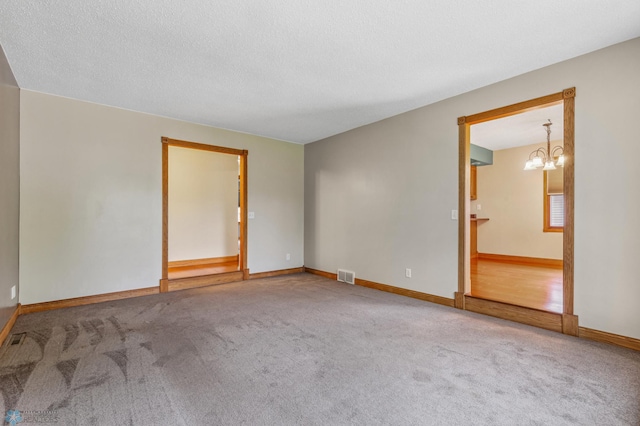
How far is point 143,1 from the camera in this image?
2.10 m

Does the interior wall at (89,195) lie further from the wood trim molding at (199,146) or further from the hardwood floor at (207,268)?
the hardwood floor at (207,268)

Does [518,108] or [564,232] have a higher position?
[518,108]

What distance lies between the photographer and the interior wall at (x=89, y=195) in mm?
3654

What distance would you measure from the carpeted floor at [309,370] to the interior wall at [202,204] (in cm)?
309

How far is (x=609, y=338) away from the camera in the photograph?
268cm

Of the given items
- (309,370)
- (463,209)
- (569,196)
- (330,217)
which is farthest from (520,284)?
(309,370)

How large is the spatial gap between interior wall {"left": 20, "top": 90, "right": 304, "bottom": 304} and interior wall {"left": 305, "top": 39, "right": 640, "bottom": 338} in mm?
2556

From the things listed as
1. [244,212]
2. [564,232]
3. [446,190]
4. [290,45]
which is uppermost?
[290,45]

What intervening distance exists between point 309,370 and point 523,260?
6.52 m

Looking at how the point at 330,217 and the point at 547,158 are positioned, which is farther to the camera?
the point at 330,217

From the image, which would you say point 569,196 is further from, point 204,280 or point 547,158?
point 204,280

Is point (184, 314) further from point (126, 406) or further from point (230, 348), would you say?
point (126, 406)

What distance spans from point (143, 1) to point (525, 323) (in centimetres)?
438

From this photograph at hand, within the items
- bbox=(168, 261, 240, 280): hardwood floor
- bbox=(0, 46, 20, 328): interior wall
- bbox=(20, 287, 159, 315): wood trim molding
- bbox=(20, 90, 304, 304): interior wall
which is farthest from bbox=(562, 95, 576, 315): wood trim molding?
bbox=(0, 46, 20, 328): interior wall
